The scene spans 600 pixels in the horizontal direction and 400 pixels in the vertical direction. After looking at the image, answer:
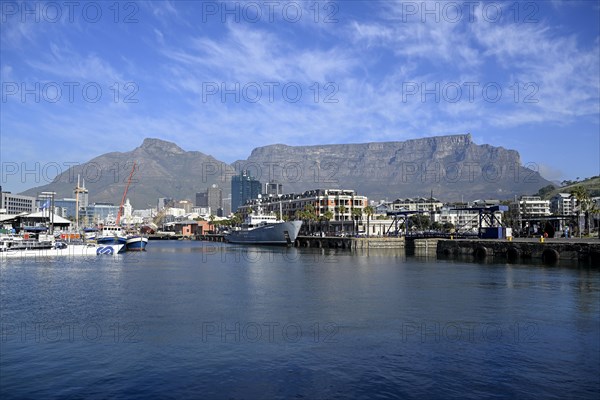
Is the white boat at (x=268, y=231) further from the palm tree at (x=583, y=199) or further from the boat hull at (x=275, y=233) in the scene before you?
the palm tree at (x=583, y=199)

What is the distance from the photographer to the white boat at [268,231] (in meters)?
122

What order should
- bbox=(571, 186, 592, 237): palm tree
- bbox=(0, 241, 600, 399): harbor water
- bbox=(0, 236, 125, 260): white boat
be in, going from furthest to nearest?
bbox=(571, 186, 592, 237): palm tree
bbox=(0, 236, 125, 260): white boat
bbox=(0, 241, 600, 399): harbor water

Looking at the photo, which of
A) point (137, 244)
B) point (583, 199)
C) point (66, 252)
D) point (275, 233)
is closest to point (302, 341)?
point (66, 252)

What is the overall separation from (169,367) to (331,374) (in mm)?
5858

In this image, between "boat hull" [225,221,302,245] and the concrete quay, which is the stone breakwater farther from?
"boat hull" [225,221,302,245]

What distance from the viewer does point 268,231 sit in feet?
414

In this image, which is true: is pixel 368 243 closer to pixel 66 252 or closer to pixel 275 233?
pixel 275 233

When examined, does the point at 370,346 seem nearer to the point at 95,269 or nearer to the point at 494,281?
the point at 494,281

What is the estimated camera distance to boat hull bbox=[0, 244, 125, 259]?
69.9 m

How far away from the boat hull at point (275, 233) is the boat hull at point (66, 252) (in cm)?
4395

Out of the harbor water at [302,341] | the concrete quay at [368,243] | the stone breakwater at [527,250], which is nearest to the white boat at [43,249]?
the harbor water at [302,341]

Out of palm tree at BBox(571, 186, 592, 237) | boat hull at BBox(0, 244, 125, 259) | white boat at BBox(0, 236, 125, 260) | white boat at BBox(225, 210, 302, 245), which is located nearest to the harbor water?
boat hull at BBox(0, 244, 125, 259)

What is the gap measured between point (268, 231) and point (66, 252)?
56951 mm

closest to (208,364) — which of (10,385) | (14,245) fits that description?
(10,385)
